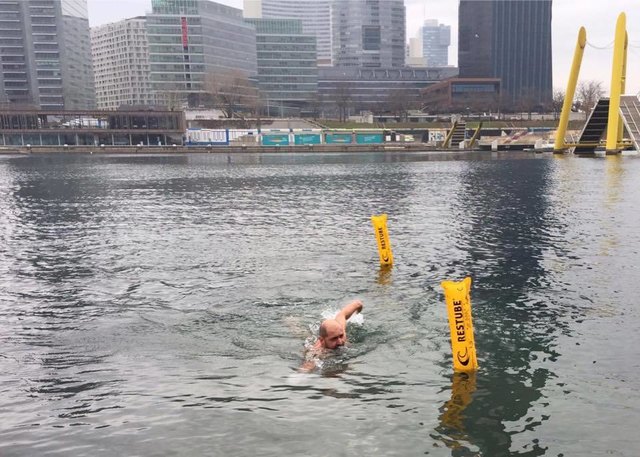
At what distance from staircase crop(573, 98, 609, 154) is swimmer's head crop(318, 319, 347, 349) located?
9558cm

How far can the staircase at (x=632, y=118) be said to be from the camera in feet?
286

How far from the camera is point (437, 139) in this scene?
145 metres

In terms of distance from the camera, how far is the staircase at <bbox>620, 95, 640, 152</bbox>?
87250 millimetres

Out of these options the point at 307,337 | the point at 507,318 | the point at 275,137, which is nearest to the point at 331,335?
the point at 307,337

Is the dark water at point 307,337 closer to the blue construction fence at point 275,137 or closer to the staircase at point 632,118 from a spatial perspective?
the staircase at point 632,118

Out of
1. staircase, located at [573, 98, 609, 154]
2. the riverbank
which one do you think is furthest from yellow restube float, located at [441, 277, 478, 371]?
the riverbank

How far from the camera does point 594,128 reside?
96562 mm

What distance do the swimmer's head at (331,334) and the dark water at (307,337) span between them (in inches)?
13.7

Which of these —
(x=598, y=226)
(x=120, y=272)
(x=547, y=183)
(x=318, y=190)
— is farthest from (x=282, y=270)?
(x=547, y=183)

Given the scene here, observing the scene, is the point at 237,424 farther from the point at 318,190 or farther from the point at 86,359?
the point at 318,190

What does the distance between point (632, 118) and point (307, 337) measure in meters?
93.7

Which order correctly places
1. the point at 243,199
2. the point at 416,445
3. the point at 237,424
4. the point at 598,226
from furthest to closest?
the point at 243,199 → the point at 598,226 → the point at 237,424 → the point at 416,445

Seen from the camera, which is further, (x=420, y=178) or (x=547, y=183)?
(x=420, y=178)

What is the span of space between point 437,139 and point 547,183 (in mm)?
94802
